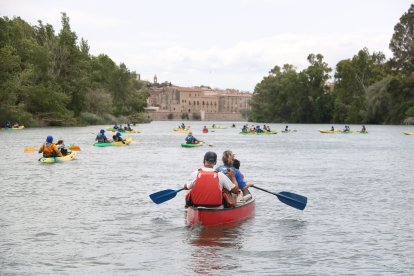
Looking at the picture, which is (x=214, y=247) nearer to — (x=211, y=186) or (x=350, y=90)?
(x=211, y=186)

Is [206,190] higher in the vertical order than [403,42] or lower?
lower

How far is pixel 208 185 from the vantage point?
15.6 meters

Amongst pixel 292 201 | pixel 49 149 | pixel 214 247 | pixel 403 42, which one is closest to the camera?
pixel 214 247

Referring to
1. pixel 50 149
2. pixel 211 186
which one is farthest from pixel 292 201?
pixel 50 149

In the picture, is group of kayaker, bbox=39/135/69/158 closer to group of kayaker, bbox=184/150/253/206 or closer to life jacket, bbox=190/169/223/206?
group of kayaker, bbox=184/150/253/206

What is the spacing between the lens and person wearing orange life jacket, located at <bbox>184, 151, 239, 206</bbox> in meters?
15.5

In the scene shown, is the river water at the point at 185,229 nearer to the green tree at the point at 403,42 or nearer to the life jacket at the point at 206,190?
the life jacket at the point at 206,190

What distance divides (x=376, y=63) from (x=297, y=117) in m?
27.2

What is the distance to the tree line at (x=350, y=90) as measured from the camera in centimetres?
11469

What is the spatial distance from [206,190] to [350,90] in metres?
126

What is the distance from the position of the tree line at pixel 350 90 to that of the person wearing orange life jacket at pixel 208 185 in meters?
100

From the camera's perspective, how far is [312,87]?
5925 inches

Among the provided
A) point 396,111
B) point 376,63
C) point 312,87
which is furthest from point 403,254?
point 312,87

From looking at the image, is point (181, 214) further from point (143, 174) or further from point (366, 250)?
point (143, 174)
